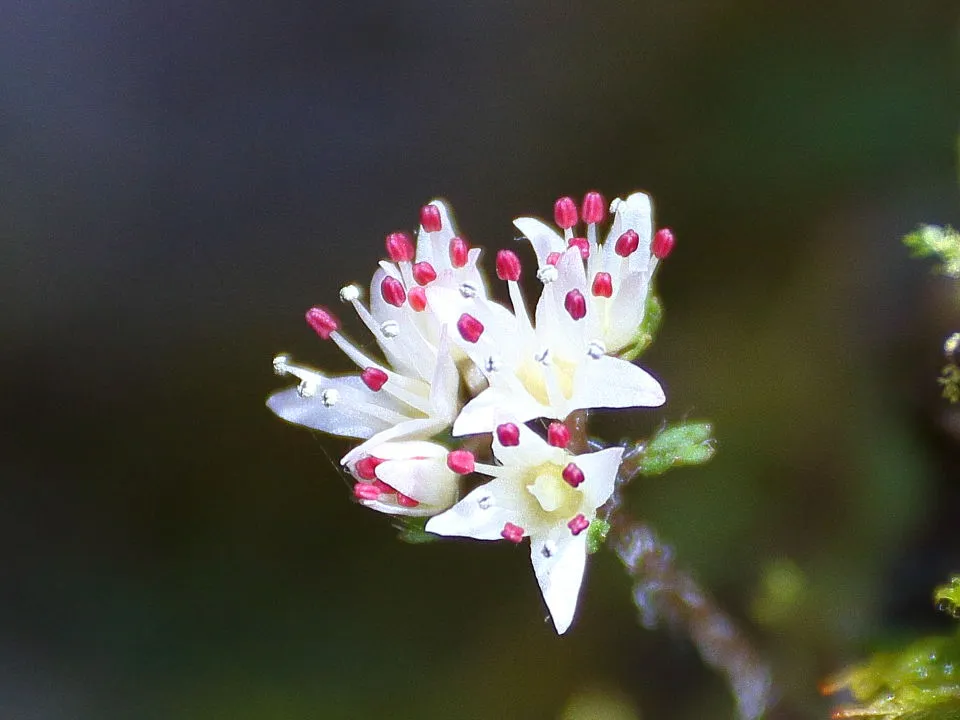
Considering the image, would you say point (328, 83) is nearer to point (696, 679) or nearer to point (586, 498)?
point (586, 498)

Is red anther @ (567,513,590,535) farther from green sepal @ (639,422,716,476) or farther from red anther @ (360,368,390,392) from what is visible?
red anther @ (360,368,390,392)

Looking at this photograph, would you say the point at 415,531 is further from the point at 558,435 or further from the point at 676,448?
the point at 676,448

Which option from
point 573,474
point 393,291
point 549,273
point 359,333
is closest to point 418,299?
point 393,291

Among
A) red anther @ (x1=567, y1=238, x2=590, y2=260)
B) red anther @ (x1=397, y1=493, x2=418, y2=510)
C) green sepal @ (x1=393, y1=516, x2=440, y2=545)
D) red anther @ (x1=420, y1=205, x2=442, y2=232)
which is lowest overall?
green sepal @ (x1=393, y1=516, x2=440, y2=545)

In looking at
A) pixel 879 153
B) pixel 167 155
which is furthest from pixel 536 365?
pixel 167 155

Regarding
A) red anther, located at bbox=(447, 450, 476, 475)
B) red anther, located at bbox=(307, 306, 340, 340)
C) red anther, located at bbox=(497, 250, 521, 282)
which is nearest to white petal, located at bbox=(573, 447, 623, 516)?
red anther, located at bbox=(447, 450, 476, 475)

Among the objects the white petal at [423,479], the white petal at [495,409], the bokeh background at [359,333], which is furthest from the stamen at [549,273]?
the bokeh background at [359,333]
